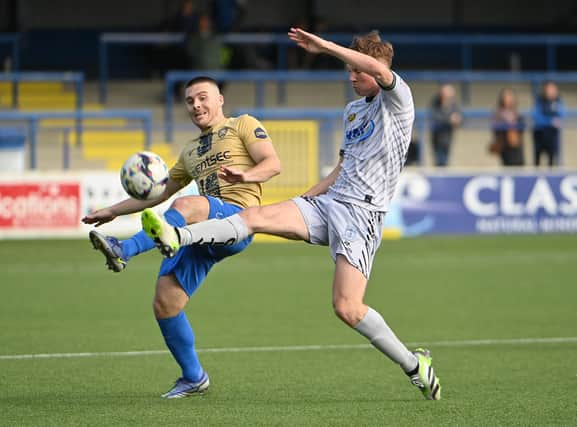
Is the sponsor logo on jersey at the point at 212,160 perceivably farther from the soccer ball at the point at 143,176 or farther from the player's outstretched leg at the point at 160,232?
the player's outstretched leg at the point at 160,232

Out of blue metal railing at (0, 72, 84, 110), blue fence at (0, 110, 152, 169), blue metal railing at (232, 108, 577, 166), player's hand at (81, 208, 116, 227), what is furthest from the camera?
blue metal railing at (0, 72, 84, 110)

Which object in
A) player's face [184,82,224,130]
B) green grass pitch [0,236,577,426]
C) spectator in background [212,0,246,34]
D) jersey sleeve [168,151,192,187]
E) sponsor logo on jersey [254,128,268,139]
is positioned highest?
spectator in background [212,0,246,34]

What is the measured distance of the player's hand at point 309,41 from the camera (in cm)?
680

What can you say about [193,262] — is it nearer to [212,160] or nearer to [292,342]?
[212,160]

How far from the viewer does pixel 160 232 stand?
22.2ft

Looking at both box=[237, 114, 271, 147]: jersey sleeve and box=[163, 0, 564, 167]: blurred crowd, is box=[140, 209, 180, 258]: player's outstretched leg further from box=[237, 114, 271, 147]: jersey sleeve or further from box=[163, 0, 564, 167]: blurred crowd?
box=[163, 0, 564, 167]: blurred crowd

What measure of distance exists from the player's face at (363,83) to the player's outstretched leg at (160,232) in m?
1.36

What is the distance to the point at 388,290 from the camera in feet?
→ 46.9

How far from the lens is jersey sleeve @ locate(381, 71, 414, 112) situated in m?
7.14

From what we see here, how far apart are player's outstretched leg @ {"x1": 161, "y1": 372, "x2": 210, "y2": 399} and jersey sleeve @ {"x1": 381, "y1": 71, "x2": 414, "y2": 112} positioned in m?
2.05

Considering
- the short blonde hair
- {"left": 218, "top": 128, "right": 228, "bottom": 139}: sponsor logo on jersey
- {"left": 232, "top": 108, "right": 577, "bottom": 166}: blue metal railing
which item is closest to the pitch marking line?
{"left": 218, "top": 128, "right": 228, "bottom": 139}: sponsor logo on jersey

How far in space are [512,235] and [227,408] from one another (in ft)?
47.9

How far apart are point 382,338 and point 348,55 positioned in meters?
1.60

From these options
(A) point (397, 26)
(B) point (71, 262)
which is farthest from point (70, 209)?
(A) point (397, 26)
